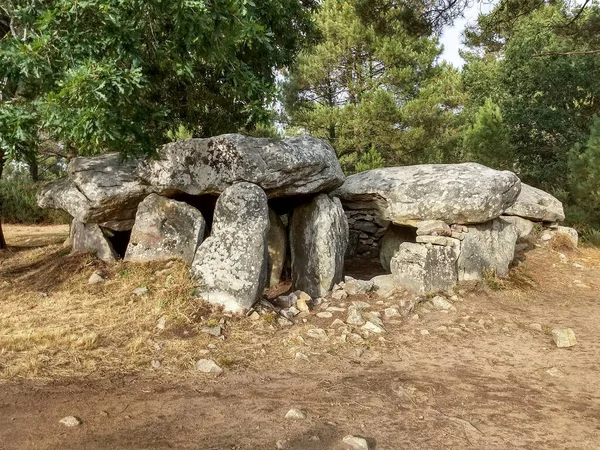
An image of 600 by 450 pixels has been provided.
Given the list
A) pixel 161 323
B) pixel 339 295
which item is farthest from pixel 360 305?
pixel 161 323

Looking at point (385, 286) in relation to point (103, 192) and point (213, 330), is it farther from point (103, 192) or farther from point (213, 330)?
point (103, 192)

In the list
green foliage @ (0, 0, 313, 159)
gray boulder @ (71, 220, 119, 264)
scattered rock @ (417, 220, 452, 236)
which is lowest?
gray boulder @ (71, 220, 119, 264)

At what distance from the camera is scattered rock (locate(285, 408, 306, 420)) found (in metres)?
3.31

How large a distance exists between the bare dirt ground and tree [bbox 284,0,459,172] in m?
8.23

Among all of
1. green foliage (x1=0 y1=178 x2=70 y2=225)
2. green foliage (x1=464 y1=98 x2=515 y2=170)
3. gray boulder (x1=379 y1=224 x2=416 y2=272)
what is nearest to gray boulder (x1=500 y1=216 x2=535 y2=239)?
gray boulder (x1=379 y1=224 x2=416 y2=272)

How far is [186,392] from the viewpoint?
3662 mm

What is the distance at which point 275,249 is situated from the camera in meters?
7.14

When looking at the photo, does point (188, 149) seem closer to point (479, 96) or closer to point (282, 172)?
point (282, 172)

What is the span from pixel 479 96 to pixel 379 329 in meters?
13.4

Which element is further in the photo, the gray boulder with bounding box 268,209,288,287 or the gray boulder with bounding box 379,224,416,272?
the gray boulder with bounding box 379,224,416,272

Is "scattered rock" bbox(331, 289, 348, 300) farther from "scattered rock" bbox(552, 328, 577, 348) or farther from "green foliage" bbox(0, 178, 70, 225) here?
"green foliage" bbox(0, 178, 70, 225)

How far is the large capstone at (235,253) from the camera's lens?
5457mm

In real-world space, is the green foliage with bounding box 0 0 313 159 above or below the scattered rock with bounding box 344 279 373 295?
above

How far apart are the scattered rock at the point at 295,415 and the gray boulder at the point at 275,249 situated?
3727mm
